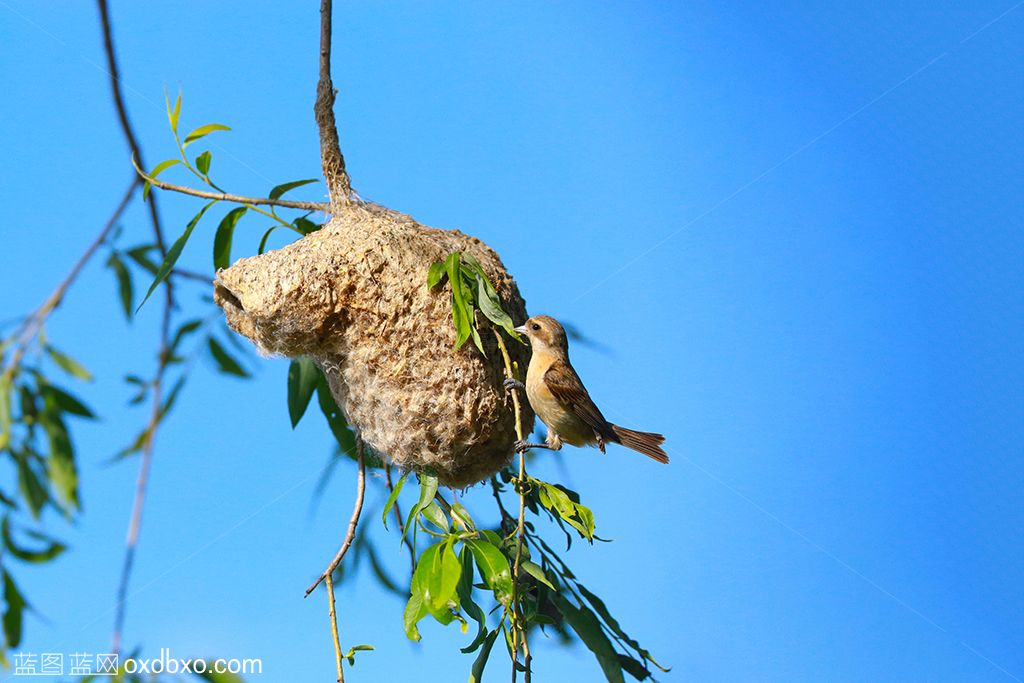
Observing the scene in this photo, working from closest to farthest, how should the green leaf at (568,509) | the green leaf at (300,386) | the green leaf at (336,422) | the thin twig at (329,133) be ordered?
the green leaf at (568,509) → the thin twig at (329,133) → the green leaf at (300,386) → the green leaf at (336,422)

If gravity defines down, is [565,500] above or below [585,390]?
below

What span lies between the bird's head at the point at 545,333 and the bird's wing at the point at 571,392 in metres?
0.05

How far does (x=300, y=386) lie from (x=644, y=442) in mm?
1008

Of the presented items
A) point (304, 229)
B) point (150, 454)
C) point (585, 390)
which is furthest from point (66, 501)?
point (585, 390)

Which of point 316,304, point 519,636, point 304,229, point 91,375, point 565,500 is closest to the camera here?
point 519,636

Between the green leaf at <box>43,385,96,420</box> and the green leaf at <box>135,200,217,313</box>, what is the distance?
278 mm

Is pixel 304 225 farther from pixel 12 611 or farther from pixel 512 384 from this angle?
pixel 12 611

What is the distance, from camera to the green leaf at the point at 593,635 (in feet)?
7.24

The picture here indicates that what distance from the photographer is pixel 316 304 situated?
213 centimetres

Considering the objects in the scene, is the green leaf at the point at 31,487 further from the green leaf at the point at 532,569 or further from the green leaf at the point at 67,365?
the green leaf at the point at 532,569

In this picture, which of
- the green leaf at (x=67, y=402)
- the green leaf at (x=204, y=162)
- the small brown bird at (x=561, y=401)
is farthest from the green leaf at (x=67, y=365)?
the small brown bird at (x=561, y=401)

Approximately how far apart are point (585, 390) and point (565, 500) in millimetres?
430

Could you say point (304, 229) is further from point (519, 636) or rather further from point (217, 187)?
point (519, 636)

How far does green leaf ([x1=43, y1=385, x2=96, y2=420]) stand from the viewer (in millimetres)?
2297
